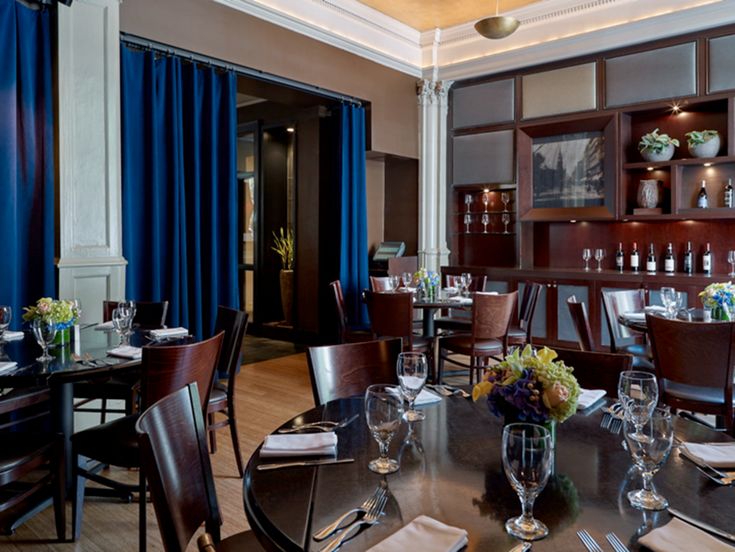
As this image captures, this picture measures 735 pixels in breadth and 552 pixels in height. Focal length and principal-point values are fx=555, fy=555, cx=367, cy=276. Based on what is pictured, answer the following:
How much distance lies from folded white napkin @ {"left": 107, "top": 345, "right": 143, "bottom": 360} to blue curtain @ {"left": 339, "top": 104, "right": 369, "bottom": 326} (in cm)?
379

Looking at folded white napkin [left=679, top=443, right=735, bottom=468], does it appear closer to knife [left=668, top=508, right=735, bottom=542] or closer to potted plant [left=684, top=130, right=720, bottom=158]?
knife [left=668, top=508, right=735, bottom=542]

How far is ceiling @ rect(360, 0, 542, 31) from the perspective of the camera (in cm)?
592

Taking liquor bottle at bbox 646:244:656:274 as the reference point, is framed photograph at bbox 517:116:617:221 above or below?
above

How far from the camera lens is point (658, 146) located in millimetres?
5508

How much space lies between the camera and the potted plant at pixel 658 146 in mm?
5492

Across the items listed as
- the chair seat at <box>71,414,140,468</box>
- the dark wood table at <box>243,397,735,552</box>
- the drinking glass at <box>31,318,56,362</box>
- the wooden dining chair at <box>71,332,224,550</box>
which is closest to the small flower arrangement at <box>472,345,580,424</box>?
the dark wood table at <box>243,397,735,552</box>

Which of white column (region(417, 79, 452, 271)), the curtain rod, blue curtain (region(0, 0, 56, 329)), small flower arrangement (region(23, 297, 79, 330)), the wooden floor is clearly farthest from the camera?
white column (region(417, 79, 452, 271))

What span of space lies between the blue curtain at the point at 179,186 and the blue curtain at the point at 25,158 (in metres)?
0.60

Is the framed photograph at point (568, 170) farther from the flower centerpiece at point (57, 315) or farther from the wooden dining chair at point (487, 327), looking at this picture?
the flower centerpiece at point (57, 315)

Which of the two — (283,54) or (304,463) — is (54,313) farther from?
(283,54)

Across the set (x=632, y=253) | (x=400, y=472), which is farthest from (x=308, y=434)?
(x=632, y=253)

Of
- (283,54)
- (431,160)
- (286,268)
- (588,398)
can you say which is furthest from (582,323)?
(286,268)

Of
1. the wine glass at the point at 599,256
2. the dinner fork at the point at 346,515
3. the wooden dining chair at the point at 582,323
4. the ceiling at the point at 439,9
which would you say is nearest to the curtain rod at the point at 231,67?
the ceiling at the point at 439,9

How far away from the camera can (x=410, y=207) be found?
7137 millimetres
